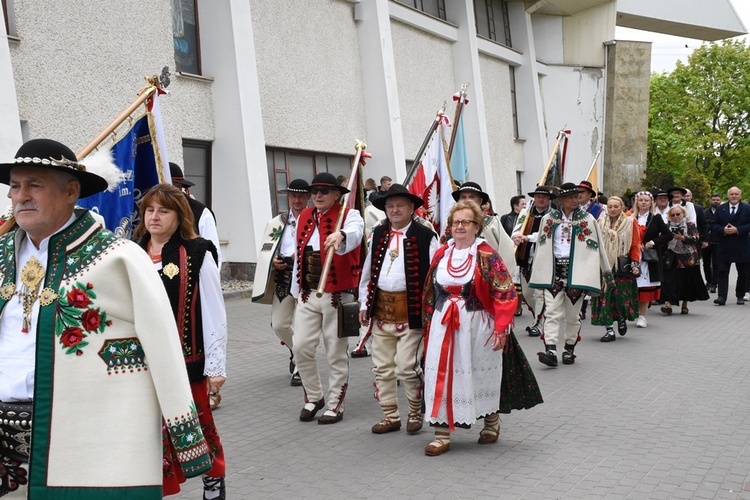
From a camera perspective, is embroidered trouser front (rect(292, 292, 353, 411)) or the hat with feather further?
embroidered trouser front (rect(292, 292, 353, 411))

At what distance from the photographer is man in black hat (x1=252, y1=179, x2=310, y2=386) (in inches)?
333

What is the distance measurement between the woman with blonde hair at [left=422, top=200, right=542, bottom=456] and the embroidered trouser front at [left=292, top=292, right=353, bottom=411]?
115 centimetres

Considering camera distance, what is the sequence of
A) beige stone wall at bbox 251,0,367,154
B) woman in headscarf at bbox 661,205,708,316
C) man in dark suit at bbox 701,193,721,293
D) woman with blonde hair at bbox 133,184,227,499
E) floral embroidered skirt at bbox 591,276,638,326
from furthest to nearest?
1. beige stone wall at bbox 251,0,367,154
2. man in dark suit at bbox 701,193,721,293
3. woman in headscarf at bbox 661,205,708,316
4. floral embroidered skirt at bbox 591,276,638,326
5. woman with blonde hair at bbox 133,184,227,499

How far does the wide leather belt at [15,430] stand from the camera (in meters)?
3.18

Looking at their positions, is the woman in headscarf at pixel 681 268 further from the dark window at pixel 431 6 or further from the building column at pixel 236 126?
the dark window at pixel 431 6

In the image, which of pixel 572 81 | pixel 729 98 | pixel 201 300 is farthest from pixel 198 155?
pixel 729 98

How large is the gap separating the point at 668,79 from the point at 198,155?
43.6 m

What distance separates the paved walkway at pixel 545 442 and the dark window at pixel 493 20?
860 inches

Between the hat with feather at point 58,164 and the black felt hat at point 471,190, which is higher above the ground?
the hat with feather at point 58,164

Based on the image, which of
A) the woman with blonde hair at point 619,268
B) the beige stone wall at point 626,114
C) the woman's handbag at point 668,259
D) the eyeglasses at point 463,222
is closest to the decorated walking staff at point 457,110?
the woman with blonde hair at point 619,268

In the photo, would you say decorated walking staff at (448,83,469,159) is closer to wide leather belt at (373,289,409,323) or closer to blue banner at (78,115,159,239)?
wide leather belt at (373,289,409,323)

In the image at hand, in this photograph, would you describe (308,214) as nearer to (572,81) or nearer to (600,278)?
(600,278)

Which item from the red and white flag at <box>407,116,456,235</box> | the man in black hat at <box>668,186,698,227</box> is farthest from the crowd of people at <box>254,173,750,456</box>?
the man in black hat at <box>668,186,698,227</box>

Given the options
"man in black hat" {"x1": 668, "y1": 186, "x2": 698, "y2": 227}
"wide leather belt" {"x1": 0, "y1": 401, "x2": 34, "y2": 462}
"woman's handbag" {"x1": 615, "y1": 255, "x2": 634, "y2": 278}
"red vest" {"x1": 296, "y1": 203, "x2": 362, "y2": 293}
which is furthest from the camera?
"man in black hat" {"x1": 668, "y1": 186, "x2": 698, "y2": 227}
